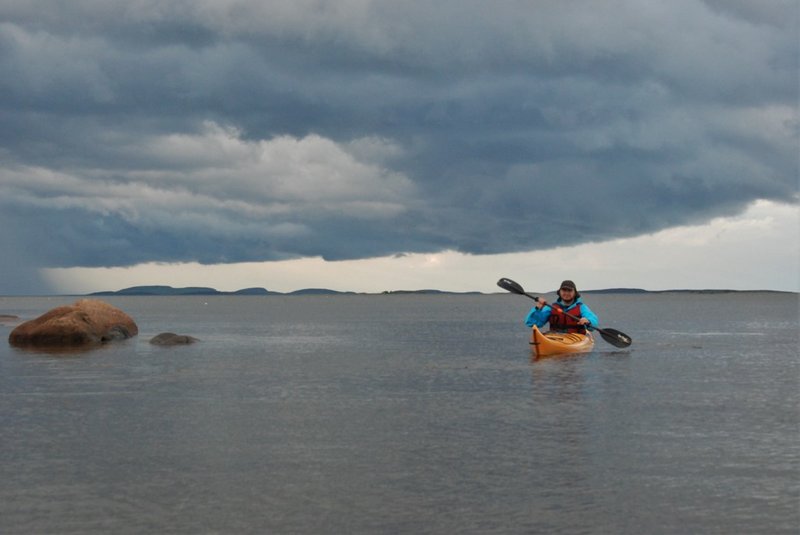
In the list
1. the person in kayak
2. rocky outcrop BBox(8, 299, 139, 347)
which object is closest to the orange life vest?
the person in kayak

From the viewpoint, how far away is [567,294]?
38.6m

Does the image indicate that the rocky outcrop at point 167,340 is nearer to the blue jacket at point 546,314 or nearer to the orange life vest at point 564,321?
the blue jacket at point 546,314

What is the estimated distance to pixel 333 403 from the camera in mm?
24766

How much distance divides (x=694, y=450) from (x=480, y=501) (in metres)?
6.02

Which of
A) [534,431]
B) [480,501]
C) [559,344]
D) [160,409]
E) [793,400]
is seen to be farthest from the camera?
[559,344]

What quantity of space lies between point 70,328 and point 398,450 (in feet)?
105

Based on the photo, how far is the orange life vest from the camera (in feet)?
129

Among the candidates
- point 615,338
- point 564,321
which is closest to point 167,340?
point 564,321

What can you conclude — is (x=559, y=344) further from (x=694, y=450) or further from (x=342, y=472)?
(x=342, y=472)

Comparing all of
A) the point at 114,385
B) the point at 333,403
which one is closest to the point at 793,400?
the point at 333,403

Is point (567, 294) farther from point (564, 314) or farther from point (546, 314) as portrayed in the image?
point (546, 314)

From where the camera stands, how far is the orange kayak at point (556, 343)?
39469 millimetres

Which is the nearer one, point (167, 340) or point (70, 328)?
point (70, 328)

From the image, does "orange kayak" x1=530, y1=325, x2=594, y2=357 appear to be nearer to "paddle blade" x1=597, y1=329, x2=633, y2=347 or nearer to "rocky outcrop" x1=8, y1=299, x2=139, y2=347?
"paddle blade" x1=597, y1=329, x2=633, y2=347
